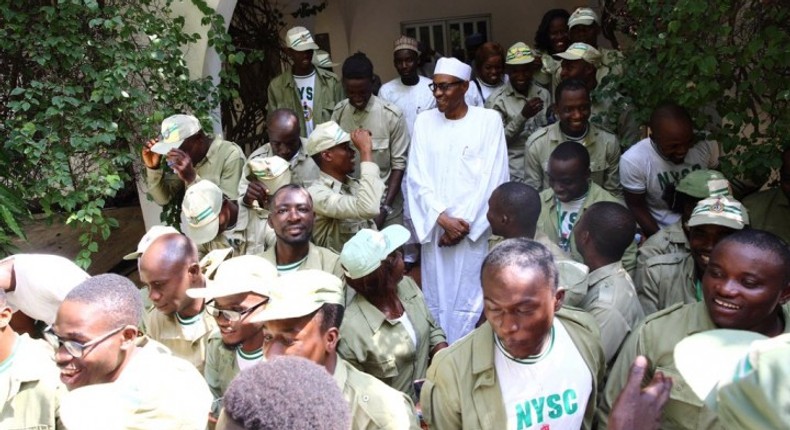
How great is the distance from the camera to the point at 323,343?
266 cm

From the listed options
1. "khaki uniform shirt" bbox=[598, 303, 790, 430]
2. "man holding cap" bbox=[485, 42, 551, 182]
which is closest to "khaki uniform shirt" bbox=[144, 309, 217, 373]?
"khaki uniform shirt" bbox=[598, 303, 790, 430]

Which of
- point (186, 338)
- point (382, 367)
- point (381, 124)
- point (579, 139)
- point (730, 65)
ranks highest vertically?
point (730, 65)

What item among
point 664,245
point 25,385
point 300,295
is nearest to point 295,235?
point 300,295

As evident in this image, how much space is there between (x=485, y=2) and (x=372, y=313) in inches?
267

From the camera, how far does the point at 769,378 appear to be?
56.0 inches

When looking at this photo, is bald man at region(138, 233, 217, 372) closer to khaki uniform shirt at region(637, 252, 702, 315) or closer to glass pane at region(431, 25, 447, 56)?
khaki uniform shirt at region(637, 252, 702, 315)

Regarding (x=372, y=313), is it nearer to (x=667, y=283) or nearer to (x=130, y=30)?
(x=667, y=283)

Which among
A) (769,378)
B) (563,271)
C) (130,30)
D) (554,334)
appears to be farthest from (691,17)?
(130,30)

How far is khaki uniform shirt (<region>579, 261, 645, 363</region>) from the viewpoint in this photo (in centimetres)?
312

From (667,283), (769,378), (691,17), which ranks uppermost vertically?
(691,17)

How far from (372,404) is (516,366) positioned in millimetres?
535

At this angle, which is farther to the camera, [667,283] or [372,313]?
[667,283]

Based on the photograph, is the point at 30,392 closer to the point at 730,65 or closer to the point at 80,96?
the point at 80,96

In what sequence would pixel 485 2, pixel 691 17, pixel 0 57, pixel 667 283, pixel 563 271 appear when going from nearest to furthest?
pixel 563 271, pixel 667 283, pixel 691 17, pixel 0 57, pixel 485 2
